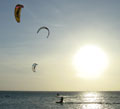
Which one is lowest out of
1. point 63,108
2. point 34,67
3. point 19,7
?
point 63,108

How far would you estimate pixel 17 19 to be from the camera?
61.8ft

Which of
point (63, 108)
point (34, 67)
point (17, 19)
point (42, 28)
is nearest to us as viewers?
point (17, 19)

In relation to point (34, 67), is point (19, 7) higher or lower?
higher

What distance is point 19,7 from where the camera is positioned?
19484 mm

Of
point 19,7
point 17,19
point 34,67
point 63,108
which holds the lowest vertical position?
point 63,108

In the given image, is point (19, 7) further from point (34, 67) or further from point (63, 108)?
point (63, 108)

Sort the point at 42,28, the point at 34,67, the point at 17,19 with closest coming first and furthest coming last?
1. the point at 17,19
2. the point at 42,28
3. the point at 34,67

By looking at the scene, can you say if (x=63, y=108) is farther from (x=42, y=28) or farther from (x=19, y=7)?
(x=19, y=7)

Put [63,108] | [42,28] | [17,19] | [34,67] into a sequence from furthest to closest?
1. [63,108]
2. [34,67]
3. [42,28]
4. [17,19]

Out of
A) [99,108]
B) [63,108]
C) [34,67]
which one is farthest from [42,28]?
[99,108]

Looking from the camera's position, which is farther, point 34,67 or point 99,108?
point 99,108

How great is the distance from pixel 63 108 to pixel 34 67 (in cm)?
1517

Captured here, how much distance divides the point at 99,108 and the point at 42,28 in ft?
79.7

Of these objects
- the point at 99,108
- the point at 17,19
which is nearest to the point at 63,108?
the point at 99,108
